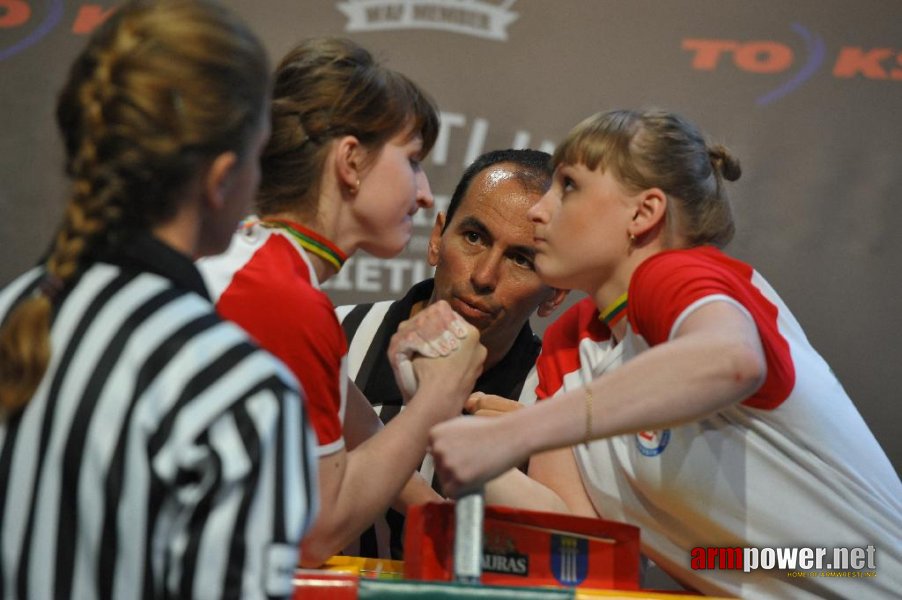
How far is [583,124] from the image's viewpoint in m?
1.98

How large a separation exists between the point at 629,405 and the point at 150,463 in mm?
651

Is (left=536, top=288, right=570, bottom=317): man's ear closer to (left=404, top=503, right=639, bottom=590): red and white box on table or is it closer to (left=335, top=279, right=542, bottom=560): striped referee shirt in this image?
(left=335, top=279, right=542, bottom=560): striped referee shirt

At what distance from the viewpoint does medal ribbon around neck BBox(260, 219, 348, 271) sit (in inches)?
68.1

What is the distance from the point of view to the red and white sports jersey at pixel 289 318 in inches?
59.1

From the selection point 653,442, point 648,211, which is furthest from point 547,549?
point 648,211

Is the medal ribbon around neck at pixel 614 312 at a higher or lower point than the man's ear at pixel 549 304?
lower

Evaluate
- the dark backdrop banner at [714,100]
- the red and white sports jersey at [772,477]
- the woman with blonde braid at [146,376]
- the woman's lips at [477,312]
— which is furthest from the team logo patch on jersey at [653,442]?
the dark backdrop banner at [714,100]

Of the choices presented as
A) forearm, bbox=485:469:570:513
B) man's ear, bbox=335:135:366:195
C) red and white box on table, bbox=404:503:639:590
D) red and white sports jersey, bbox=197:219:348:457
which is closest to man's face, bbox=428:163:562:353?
forearm, bbox=485:469:570:513

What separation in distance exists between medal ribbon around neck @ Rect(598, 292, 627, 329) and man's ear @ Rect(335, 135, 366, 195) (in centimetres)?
50

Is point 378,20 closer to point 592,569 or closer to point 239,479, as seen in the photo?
point 592,569

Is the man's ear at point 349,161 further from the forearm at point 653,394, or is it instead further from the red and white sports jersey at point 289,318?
the forearm at point 653,394

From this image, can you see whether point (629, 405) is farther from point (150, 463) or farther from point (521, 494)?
point (150, 463)

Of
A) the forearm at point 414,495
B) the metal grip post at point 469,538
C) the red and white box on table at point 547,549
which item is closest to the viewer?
the metal grip post at point 469,538

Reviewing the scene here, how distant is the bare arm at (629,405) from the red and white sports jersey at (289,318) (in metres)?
0.24
